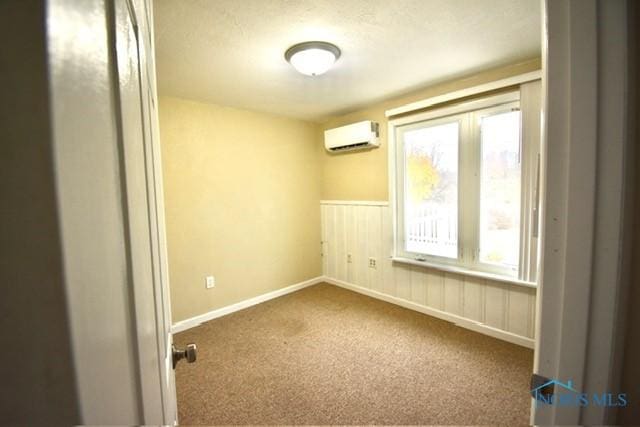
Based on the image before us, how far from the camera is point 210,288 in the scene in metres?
2.89

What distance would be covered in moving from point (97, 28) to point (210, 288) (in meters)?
2.98

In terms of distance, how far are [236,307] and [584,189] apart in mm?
3174

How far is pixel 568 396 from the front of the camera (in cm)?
52

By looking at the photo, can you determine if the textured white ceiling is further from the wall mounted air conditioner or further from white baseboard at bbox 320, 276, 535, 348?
white baseboard at bbox 320, 276, 535, 348

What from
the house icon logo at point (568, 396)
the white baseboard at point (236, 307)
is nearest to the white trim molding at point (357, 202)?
the white baseboard at point (236, 307)

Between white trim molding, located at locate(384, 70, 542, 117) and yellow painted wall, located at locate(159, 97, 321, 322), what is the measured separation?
1.43 meters

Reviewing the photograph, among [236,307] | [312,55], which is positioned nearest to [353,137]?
[312,55]

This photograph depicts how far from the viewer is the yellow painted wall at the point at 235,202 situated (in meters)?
2.66

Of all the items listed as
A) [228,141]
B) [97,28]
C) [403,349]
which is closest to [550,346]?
[97,28]

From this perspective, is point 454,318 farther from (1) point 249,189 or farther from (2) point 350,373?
(1) point 249,189

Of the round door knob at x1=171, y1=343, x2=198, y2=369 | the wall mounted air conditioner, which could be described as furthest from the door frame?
the wall mounted air conditioner

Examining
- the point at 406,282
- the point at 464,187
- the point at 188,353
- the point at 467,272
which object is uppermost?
the point at 464,187

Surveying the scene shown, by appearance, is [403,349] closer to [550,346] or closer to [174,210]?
[550,346]

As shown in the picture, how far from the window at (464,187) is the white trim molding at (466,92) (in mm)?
82
